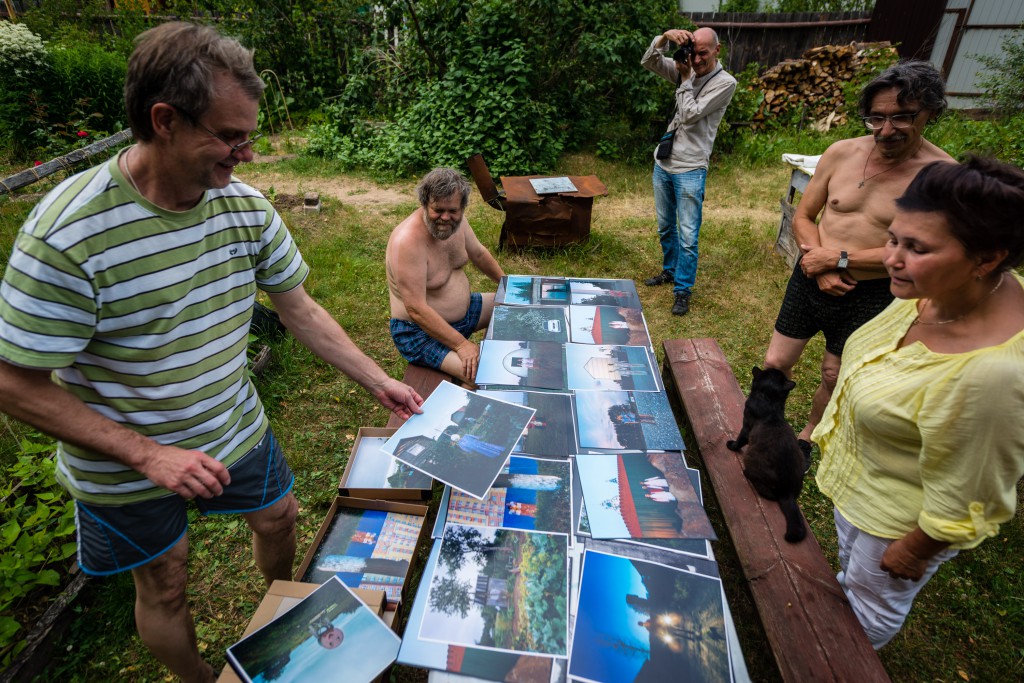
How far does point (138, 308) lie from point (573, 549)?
142 centimetres

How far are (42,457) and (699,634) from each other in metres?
3.33

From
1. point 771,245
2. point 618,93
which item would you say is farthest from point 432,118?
point 771,245

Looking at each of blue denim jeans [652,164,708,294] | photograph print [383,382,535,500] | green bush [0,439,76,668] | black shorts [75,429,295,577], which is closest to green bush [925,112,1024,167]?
blue denim jeans [652,164,708,294]

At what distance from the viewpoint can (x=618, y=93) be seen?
8.02 meters

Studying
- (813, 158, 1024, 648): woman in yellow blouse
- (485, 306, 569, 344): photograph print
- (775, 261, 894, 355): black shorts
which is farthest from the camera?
(485, 306, 569, 344): photograph print

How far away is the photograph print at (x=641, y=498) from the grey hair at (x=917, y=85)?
1.75 m

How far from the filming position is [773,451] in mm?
2205

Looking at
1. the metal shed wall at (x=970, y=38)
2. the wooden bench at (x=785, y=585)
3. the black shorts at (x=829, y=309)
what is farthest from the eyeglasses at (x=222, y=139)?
the metal shed wall at (x=970, y=38)

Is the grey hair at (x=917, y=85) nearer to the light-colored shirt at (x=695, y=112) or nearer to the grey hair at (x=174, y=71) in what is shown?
the light-colored shirt at (x=695, y=112)

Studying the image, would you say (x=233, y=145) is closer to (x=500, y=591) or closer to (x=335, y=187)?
(x=500, y=591)

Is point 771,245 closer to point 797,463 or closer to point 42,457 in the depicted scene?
point 797,463

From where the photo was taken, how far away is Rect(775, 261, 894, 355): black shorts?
2.52 meters

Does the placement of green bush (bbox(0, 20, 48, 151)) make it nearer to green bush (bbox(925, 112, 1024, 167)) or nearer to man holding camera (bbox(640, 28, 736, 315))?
man holding camera (bbox(640, 28, 736, 315))

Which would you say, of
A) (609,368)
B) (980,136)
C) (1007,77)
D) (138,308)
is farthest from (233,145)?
(1007,77)
